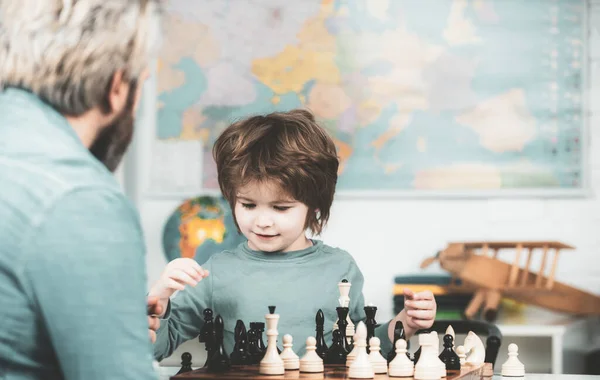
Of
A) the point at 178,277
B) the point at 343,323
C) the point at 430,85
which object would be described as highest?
the point at 430,85

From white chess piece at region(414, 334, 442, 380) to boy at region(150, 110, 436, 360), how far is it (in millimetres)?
290

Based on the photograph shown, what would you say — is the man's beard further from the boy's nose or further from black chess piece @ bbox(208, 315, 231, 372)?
the boy's nose

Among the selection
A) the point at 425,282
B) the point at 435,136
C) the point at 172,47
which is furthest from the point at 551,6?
the point at 172,47

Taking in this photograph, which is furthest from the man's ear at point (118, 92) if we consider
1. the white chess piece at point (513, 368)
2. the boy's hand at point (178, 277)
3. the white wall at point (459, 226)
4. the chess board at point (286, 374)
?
the white wall at point (459, 226)

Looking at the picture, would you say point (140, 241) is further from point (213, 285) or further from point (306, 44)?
point (306, 44)

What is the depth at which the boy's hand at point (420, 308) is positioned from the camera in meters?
1.65

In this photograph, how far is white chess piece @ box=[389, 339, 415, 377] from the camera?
4.47ft

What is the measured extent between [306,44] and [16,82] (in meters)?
3.48

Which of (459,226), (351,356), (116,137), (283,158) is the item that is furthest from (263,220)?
(459,226)

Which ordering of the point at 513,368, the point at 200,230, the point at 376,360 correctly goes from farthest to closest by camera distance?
the point at 200,230 → the point at 513,368 → the point at 376,360

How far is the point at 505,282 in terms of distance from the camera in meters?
3.79

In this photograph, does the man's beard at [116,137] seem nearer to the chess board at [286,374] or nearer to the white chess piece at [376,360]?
the chess board at [286,374]

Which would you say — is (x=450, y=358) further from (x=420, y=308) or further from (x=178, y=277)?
(x=178, y=277)

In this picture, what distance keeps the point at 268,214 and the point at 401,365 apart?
512 mm
